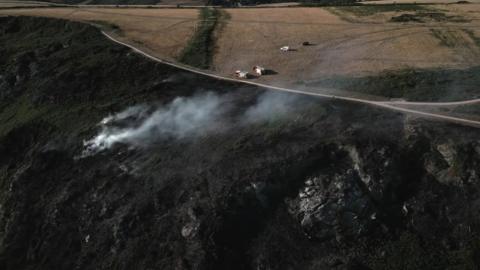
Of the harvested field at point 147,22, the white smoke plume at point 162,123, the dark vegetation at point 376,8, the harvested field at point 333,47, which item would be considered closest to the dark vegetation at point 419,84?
the harvested field at point 333,47

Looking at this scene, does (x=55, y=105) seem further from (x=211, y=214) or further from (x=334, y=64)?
(x=334, y=64)

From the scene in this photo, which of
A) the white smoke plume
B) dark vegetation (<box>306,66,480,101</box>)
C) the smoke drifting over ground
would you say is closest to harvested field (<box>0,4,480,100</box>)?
dark vegetation (<box>306,66,480,101</box>)

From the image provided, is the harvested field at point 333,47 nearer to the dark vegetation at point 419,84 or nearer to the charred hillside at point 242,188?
the dark vegetation at point 419,84

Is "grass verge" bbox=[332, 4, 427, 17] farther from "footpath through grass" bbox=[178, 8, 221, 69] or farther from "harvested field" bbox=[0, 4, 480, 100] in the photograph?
"footpath through grass" bbox=[178, 8, 221, 69]

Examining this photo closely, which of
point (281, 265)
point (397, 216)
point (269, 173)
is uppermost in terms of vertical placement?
point (269, 173)

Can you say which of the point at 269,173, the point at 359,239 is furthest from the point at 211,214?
the point at 359,239

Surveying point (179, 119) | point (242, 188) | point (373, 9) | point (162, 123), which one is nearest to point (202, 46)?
point (179, 119)
